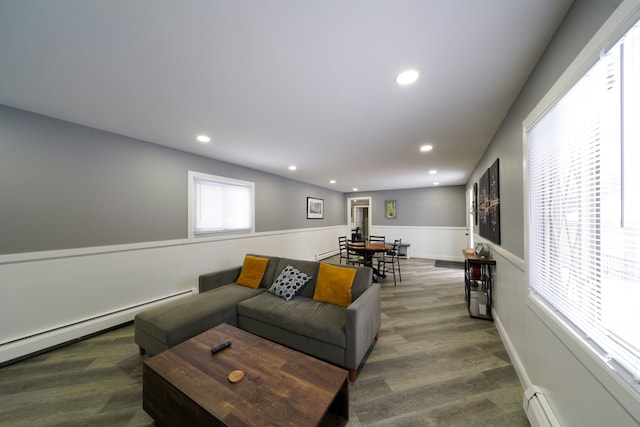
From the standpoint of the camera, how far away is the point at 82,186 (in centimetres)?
239

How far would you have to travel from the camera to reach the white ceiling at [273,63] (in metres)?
1.08

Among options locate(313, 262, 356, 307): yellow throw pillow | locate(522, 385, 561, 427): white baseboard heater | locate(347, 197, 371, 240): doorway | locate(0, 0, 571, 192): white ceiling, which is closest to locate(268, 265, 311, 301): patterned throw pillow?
locate(313, 262, 356, 307): yellow throw pillow

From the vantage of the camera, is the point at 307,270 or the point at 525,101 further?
the point at 307,270

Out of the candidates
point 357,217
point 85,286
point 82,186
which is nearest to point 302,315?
point 85,286

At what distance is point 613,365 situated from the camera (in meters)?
0.81

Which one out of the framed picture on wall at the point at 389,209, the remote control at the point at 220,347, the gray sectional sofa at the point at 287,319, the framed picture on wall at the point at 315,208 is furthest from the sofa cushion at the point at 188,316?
the framed picture on wall at the point at 389,209

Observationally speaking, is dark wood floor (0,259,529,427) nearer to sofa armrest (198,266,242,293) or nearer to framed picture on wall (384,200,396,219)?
sofa armrest (198,266,242,293)

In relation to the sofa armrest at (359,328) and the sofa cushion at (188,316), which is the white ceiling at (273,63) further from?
the sofa cushion at (188,316)

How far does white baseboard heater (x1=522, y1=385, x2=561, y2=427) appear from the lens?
1.24 meters

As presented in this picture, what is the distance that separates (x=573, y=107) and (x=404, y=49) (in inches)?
36.2

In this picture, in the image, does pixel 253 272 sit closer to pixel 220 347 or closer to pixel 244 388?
pixel 220 347

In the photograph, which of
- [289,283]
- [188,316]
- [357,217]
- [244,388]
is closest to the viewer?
[244,388]

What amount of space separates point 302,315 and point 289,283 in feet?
1.79

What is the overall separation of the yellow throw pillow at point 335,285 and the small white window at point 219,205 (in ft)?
7.38
